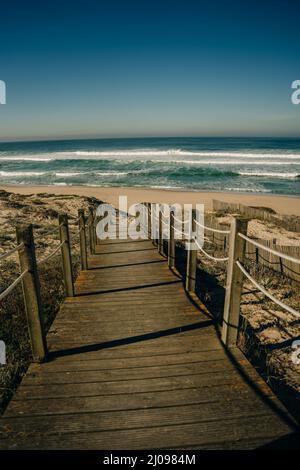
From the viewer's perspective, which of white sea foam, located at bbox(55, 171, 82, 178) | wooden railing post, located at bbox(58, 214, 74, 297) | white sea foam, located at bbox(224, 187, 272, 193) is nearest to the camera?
wooden railing post, located at bbox(58, 214, 74, 297)

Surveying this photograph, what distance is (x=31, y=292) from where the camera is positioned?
10.8ft

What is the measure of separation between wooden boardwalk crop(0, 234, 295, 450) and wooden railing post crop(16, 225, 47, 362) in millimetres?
238

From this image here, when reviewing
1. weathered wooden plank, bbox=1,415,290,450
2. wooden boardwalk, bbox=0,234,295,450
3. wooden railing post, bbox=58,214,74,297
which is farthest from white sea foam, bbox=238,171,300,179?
weathered wooden plank, bbox=1,415,290,450

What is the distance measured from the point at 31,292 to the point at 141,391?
1557 millimetres

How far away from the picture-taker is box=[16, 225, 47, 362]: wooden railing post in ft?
10.3

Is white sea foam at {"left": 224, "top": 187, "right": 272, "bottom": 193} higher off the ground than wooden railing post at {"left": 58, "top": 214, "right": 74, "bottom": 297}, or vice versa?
wooden railing post at {"left": 58, "top": 214, "right": 74, "bottom": 297}

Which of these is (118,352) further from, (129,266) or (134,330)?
(129,266)

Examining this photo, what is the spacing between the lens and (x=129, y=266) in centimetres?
734

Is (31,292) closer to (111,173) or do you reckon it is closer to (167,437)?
(167,437)

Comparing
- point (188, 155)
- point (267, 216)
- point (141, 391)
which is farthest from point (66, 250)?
point (188, 155)

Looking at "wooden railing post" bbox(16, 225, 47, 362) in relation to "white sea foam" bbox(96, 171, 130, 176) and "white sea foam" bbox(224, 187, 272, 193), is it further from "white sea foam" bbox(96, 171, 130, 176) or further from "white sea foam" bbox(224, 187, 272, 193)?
"white sea foam" bbox(96, 171, 130, 176)

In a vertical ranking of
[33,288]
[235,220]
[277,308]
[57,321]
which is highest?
[235,220]
